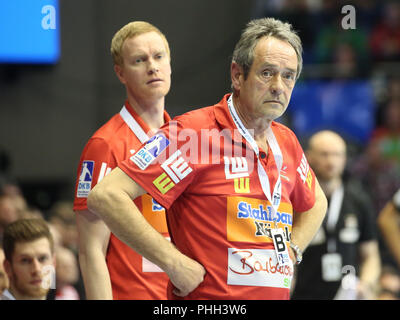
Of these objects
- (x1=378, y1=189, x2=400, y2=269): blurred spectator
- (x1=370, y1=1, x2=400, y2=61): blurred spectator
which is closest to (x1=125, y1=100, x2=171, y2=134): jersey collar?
(x1=378, y1=189, x2=400, y2=269): blurred spectator

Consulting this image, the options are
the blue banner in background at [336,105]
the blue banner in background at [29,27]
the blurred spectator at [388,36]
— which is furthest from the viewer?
the blurred spectator at [388,36]

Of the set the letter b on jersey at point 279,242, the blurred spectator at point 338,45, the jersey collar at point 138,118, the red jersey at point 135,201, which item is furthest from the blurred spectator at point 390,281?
the blurred spectator at point 338,45

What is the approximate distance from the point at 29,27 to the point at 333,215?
2416 millimetres

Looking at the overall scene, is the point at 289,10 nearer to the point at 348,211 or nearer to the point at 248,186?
the point at 348,211

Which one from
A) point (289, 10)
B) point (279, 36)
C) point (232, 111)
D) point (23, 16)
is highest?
point (289, 10)

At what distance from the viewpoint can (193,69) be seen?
6.88 meters

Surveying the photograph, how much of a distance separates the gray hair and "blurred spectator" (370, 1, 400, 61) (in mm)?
7017

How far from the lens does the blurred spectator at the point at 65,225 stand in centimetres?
612

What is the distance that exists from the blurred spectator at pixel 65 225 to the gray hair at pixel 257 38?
3572 mm

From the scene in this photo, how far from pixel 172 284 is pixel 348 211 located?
8.34ft

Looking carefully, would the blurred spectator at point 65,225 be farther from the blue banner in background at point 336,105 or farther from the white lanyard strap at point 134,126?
the blue banner in background at point 336,105

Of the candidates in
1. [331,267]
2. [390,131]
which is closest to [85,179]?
[331,267]
